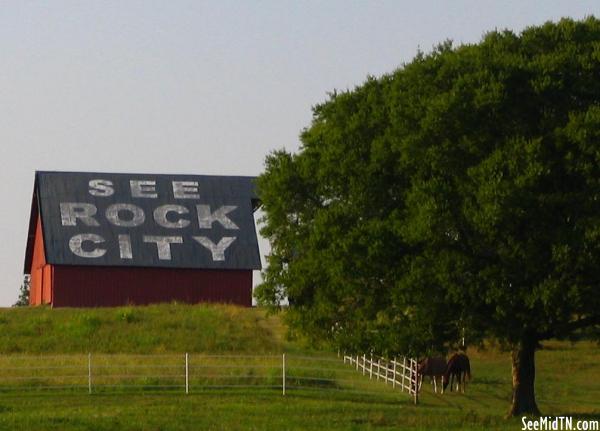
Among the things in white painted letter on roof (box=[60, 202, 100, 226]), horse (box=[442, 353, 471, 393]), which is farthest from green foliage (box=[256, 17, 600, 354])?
white painted letter on roof (box=[60, 202, 100, 226])

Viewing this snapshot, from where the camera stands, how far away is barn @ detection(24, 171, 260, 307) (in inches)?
2643

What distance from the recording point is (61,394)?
132 feet

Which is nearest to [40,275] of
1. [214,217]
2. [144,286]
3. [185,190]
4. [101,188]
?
[101,188]

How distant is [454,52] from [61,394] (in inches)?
610

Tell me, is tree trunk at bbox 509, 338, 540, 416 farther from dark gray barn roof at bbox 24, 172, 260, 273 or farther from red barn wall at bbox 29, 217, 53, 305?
red barn wall at bbox 29, 217, 53, 305

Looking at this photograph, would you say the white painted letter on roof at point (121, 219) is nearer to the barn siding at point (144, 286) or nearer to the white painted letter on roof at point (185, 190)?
the white painted letter on roof at point (185, 190)

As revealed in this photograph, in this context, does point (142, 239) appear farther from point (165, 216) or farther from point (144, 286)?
point (144, 286)

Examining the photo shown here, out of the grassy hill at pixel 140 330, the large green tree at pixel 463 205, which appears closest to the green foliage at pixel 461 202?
the large green tree at pixel 463 205

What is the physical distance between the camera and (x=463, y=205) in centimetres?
3173

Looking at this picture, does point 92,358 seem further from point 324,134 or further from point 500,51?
point 500,51

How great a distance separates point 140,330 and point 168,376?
47.0ft

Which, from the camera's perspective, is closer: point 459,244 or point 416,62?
point 459,244

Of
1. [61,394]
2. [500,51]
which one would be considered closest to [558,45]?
[500,51]

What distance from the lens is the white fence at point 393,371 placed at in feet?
135
